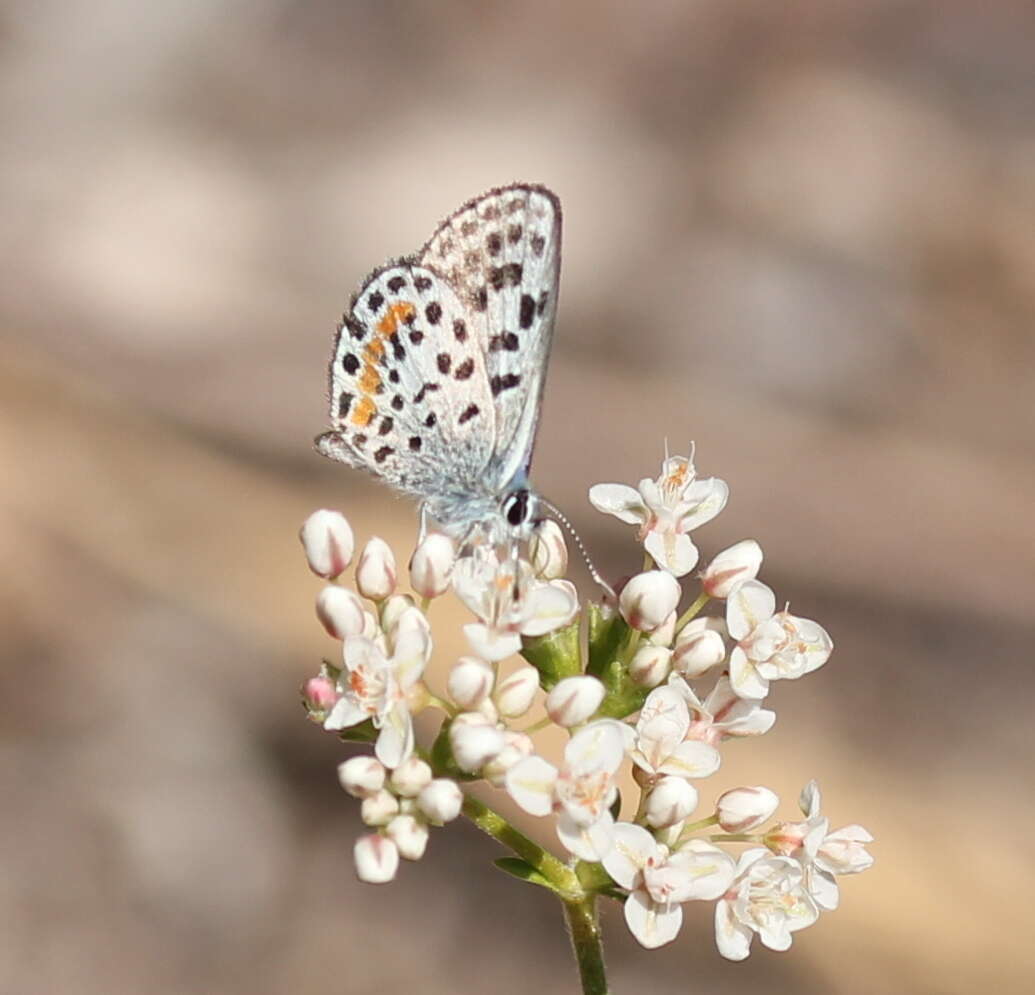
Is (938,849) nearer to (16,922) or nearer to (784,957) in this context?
(784,957)

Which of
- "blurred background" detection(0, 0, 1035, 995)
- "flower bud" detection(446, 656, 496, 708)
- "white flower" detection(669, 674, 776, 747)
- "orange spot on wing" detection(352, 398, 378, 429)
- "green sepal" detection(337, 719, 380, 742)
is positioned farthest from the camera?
"blurred background" detection(0, 0, 1035, 995)

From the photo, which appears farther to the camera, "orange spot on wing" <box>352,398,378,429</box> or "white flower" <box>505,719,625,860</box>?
"orange spot on wing" <box>352,398,378,429</box>

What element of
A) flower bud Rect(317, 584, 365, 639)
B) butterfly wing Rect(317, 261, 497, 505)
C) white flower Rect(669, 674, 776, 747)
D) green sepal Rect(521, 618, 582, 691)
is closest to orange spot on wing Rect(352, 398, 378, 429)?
butterfly wing Rect(317, 261, 497, 505)

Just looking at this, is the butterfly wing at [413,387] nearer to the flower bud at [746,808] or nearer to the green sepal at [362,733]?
the green sepal at [362,733]

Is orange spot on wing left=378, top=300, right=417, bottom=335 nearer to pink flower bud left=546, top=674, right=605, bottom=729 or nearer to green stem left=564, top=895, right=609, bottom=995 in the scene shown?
pink flower bud left=546, top=674, right=605, bottom=729

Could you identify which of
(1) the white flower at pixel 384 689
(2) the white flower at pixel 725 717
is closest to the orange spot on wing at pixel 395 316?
(1) the white flower at pixel 384 689

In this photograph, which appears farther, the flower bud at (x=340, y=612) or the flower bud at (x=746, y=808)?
the flower bud at (x=746, y=808)

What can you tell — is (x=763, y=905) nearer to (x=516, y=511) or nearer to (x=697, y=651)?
(x=697, y=651)
